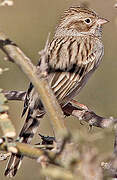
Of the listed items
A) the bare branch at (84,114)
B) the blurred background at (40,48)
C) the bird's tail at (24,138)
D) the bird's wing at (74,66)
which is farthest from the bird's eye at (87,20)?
the bird's tail at (24,138)

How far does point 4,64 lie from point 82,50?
2.42 meters

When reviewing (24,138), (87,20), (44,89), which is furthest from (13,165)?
(87,20)

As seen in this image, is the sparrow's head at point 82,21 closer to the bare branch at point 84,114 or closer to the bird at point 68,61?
the bird at point 68,61

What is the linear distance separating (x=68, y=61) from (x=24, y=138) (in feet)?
3.67

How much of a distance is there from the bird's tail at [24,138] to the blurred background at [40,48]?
5.20 feet

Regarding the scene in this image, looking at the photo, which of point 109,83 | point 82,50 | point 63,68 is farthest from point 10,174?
point 109,83

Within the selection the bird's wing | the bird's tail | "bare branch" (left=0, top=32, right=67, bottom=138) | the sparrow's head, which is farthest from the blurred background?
"bare branch" (left=0, top=32, right=67, bottom=138)

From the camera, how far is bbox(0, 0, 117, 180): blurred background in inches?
220

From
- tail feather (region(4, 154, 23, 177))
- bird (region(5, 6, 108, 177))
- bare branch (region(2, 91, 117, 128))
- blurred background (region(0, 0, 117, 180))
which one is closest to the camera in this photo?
bare branch (region(2, 91, 117, 128))

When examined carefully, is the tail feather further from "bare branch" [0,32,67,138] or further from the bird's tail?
"bare branch" [0,32,67,138]

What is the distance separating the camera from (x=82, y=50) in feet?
13.6

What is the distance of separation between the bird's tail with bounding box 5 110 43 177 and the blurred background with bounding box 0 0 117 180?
1.58 meters

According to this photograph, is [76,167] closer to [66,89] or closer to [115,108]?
[66,89]

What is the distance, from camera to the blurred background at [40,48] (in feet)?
18.3
